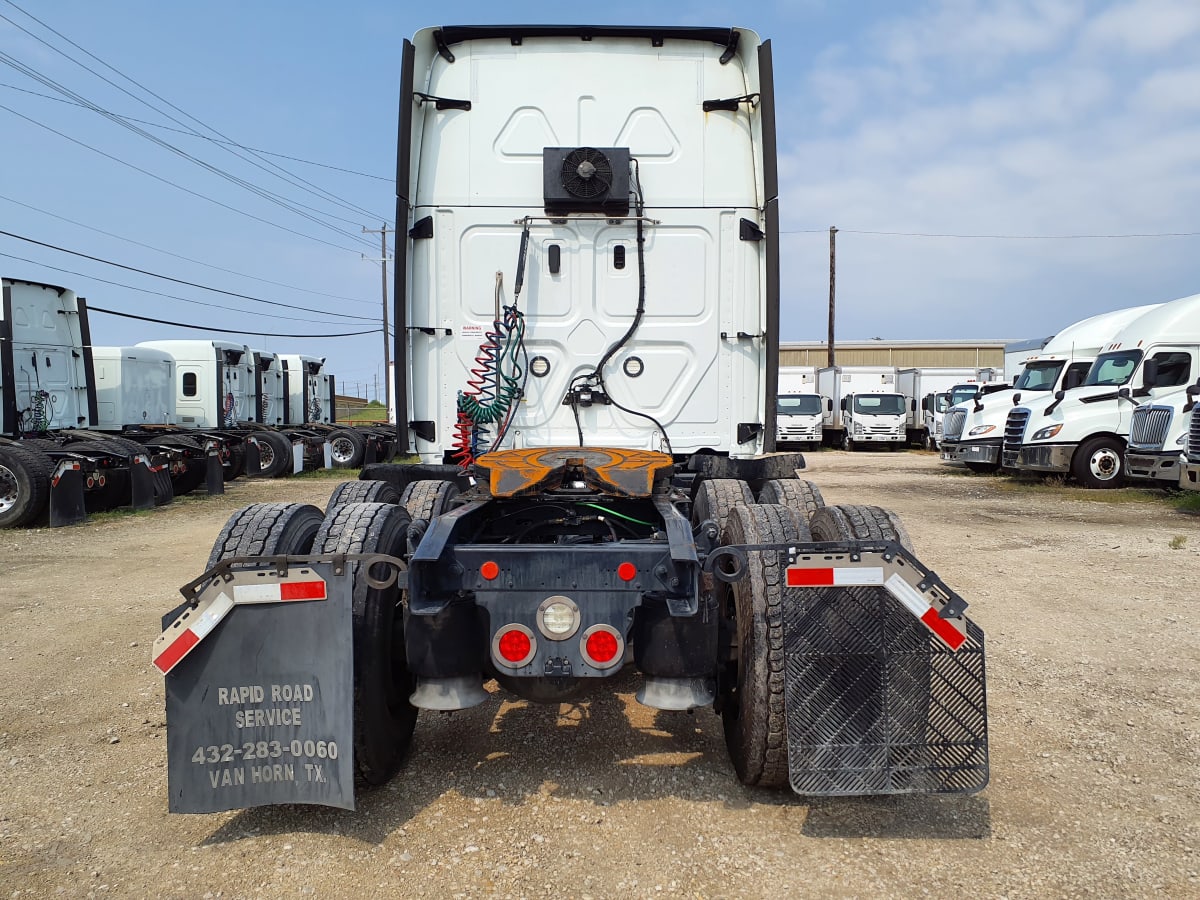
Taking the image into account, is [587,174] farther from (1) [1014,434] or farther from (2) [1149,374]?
(1) [1014,434]

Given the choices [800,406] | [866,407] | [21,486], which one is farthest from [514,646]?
[866,407]

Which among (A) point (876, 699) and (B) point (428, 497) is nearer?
(A) point (876, 699)

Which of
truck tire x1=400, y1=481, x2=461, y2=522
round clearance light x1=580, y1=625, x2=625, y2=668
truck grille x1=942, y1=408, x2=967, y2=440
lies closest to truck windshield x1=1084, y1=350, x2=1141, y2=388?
truck grille x1=942, y1=408, x2=967, y2=440

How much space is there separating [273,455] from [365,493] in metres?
16.1

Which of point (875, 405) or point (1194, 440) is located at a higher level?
point (875, 405)

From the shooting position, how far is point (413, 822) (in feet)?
10.4

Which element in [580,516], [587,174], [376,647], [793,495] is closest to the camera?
[376,647]

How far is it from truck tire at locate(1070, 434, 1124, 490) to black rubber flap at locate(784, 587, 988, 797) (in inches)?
592

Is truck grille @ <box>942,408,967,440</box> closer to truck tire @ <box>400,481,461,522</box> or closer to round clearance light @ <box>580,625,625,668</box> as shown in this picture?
truck tire @ <box>400,481,461,522</box>

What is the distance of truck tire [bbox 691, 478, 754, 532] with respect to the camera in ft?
14.3

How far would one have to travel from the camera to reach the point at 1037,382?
18.7 m

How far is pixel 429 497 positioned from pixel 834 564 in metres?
2.65

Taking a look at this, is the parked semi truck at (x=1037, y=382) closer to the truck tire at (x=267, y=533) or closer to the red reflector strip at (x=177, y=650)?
the truck tire at (x=267, y=533)

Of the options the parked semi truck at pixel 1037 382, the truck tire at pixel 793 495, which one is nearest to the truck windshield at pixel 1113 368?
the parked semi truck at pixel 1037 382
